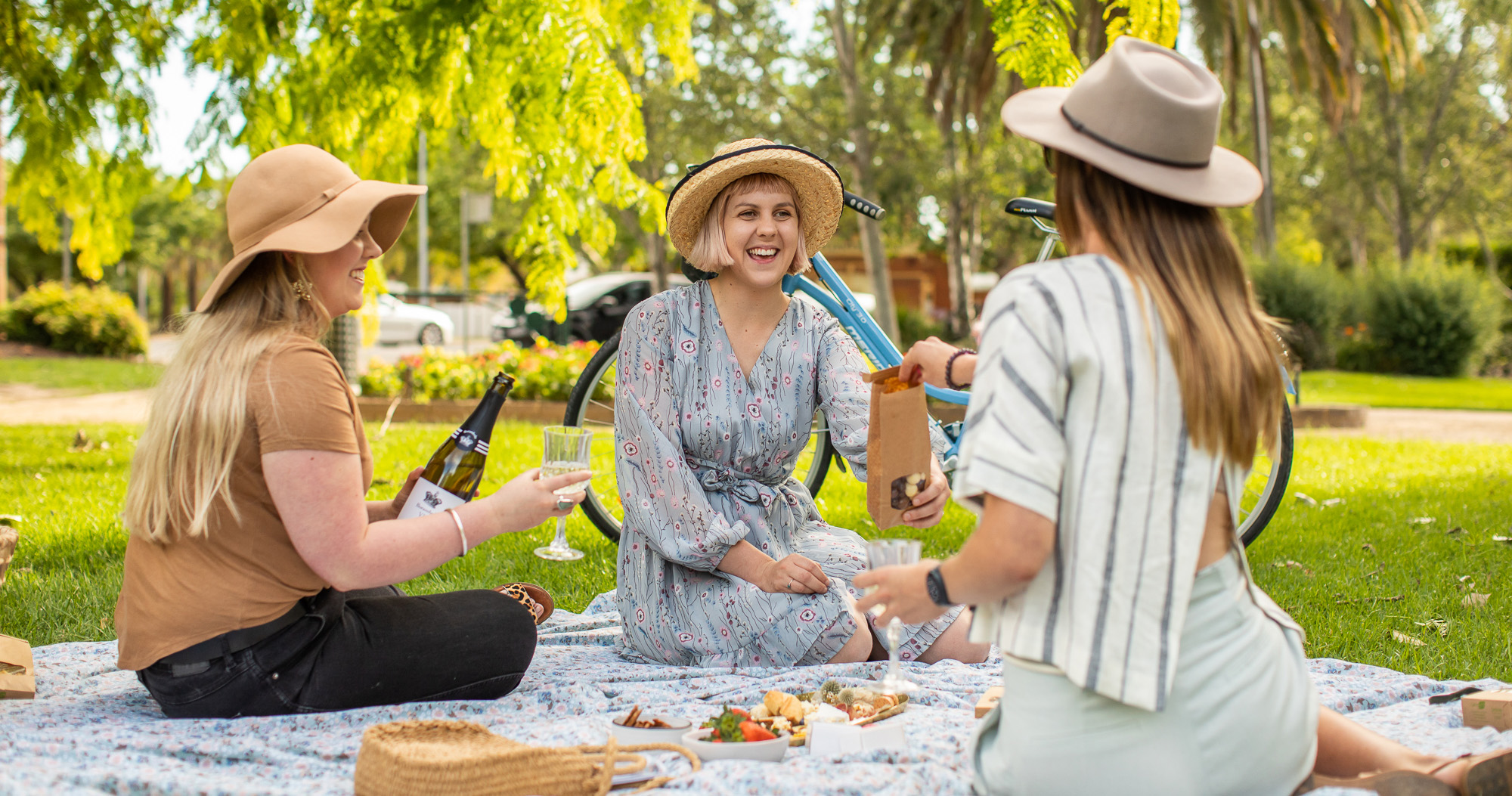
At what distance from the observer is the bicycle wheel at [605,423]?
5.05m

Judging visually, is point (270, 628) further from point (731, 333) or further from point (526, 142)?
point (526, 142)

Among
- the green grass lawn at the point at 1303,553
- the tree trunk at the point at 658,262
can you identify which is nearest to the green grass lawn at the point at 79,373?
the green grass lawn at the point at 1303,553

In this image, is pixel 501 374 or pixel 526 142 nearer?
pixel 501 374

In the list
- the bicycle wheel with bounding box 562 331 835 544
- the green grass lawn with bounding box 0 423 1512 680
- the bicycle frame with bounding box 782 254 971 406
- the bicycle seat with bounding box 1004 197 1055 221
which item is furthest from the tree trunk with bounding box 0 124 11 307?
the bicycle seat with bounding box 1004 197 1055 221

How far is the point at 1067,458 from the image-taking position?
6.06 feet

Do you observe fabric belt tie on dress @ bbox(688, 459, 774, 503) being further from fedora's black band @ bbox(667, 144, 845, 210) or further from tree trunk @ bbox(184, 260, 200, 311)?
tree trunk @ bbox(184, 260, 200, 311)

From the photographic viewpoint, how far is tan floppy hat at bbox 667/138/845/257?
3.50m

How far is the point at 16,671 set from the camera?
3064 millimetres

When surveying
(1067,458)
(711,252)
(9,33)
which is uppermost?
(9,33)

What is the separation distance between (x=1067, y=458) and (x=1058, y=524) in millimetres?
120

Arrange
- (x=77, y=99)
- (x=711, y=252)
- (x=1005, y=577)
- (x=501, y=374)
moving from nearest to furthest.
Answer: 1. (x=1005, y=577)
2. (x=501, y=374)
3. (x=711, y=252)
4. (x=77, y=99)

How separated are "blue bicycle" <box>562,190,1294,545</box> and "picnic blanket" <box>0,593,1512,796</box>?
4.72 feet

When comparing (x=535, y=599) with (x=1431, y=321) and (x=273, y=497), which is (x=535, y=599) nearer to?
(x=273, y=497)

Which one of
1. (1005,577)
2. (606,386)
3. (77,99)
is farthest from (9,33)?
(1005,577)
